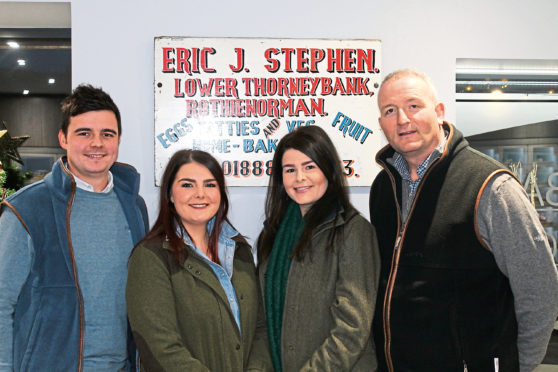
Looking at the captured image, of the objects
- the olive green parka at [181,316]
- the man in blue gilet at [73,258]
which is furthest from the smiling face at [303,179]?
the man in blue gilet at [73,258]

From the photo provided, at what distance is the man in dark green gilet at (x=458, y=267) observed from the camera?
5.00ft

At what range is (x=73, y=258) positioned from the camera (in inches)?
66.9

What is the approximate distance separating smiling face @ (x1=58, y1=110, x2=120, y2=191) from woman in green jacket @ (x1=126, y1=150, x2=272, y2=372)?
0.29 metres

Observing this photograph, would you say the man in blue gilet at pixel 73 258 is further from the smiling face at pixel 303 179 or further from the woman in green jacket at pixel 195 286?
the smiling face at pixel 303 179

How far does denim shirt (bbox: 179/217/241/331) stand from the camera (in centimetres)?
169

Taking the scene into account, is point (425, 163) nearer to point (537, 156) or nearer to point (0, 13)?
point (537, 156)

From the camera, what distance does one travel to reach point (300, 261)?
1705mm

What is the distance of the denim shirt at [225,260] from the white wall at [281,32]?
0.82 m

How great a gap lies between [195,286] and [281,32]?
5.51 ft

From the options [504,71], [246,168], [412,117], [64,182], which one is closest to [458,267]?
[412,117]

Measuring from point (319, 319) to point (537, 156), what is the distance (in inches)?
89.6

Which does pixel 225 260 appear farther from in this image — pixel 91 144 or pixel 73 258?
pixel 91 144

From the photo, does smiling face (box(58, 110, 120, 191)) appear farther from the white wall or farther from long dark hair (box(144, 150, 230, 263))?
the white wall

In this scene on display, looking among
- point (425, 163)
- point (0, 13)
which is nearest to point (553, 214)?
point (425, 163)
